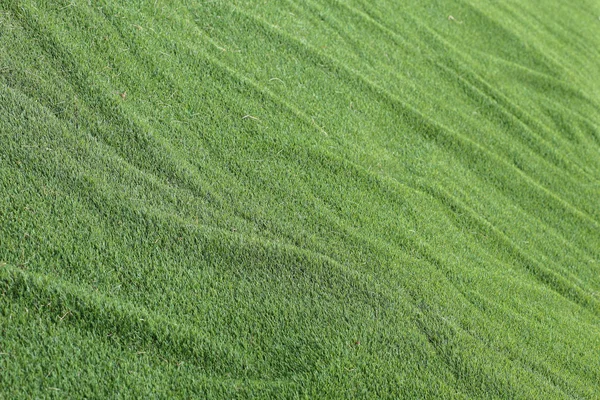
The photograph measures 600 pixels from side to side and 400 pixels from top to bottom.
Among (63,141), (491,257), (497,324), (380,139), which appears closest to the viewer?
(63,141)

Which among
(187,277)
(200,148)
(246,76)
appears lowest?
(187,277)

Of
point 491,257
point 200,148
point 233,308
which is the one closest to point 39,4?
point 200,148

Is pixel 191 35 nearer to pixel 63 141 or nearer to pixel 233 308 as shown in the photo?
pixel 63 141

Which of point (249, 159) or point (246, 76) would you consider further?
point (246, 76)

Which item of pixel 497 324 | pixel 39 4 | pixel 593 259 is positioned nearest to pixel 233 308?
pixel 497 324

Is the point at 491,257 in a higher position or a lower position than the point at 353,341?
higher

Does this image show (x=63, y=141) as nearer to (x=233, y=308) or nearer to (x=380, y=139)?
(x=233, y=308)

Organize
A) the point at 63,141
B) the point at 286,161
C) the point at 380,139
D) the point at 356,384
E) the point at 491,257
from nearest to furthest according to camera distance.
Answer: the point at 356,384
the point at 63,141
the point at 286,161
the point at 491,257
the point at 380,139
